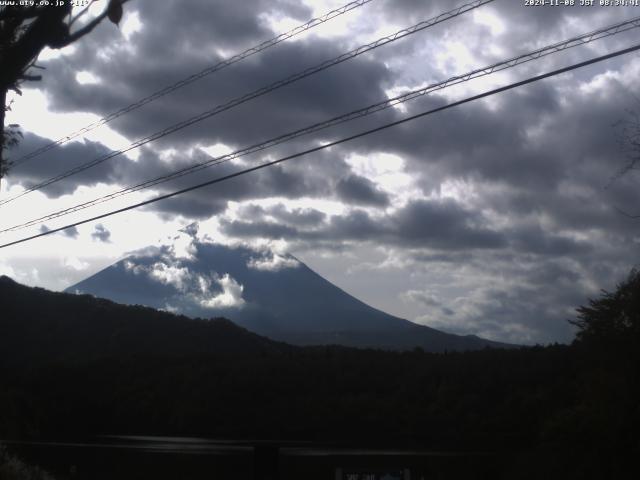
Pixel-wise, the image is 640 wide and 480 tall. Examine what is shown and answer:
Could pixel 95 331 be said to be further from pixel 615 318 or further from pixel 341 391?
pixel 615 318

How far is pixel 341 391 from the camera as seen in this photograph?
1892 inches

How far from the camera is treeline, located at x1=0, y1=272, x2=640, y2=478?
73.0 feet

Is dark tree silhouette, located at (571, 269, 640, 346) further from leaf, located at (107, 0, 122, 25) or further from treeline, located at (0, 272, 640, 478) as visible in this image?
leaf, located at (107, 0, 122, 25)

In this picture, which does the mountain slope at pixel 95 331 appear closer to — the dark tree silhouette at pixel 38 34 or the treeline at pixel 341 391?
the treeline at pixel 341 391

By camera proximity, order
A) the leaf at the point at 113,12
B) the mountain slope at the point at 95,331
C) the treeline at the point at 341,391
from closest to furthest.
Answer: the leaf at the point at 113,12, the treeline at the point at 341,391, the mountain slope at the point at 95,331

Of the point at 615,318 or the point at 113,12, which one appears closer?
the point at 113,12

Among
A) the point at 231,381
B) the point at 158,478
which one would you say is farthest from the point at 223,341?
the point at 158,478

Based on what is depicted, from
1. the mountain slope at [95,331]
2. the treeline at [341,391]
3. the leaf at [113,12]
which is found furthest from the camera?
the mountain slope at [95,331]

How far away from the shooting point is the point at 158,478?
29.7 feet

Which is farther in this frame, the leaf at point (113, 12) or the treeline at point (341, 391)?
the treeline at point (341, 391)

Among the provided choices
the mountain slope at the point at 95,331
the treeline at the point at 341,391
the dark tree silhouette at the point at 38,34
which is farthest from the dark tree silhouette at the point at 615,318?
the mountain slope at the point at 95,331

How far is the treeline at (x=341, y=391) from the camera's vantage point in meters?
22.3

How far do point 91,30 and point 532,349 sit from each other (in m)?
50.7

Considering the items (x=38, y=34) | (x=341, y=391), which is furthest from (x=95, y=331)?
(x=38, y=34)
